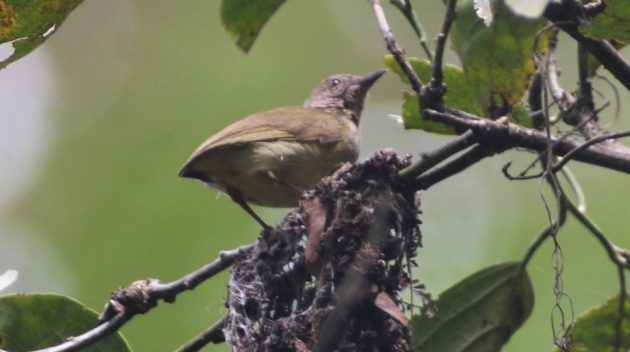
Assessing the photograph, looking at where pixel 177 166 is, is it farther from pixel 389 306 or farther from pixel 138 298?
pixel 389 306

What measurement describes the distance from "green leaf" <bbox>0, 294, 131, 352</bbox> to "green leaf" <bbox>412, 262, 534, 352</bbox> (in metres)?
0.86

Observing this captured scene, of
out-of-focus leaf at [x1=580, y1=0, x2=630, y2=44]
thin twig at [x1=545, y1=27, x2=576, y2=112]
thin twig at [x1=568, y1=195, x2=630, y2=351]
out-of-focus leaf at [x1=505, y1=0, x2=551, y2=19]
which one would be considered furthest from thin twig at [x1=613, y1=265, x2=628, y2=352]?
out-of-focus leaf at [x1=505, y1=0, x2=551, y2=19]

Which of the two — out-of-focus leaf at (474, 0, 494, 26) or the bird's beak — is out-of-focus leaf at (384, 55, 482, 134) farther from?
the bird's beak

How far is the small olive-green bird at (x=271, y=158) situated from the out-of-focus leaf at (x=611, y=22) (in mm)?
1554

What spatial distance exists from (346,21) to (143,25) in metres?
1.58

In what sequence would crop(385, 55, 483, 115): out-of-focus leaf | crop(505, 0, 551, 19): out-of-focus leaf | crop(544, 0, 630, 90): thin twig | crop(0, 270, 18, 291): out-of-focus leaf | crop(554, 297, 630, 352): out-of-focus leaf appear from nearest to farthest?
crop(505, 0, 551, 19): out-of-focus leaf → crop(544, 0, 630, 90): thin twig → crop(0, 270, 18, 291): out-of-focus leaf → crop(554, 297, 630, 352): out-of-focus leaf → crop(385, 55, 483, 115): out-of-focus leaf

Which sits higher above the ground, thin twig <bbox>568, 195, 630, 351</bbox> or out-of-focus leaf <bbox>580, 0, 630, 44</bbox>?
out-of-focus leaf <bbox>580, 0, 630, 44</bbox>

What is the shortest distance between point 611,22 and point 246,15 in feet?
4.05

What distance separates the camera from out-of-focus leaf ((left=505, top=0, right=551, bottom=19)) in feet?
5.94

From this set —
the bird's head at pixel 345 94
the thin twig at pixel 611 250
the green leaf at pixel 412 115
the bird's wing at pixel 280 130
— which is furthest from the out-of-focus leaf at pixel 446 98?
the bird's head at pixel 345 94

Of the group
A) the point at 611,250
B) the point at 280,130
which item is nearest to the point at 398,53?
the point at 611,250

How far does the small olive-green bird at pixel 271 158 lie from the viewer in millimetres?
3590

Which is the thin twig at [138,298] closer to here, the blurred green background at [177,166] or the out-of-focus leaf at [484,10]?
the out-of-focus leaf at [484,10]

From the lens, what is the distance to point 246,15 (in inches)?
120
